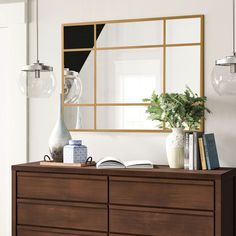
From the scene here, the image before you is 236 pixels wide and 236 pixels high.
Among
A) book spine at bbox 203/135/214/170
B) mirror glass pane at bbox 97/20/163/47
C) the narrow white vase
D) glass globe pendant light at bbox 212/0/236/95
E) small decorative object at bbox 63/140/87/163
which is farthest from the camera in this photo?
mirror glass pane at bbox 97/20/163/47

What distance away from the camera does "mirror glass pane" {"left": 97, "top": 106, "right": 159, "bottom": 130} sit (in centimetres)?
373

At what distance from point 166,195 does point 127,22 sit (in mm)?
1221

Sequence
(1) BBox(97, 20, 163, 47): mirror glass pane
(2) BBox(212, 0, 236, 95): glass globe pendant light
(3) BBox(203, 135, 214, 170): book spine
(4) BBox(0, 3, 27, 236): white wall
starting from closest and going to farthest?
(2) BBox(212, 0, 236, 95): glass globe pendant light
(3) BBox(203, 135, 214, 170): book spine
(1) BBox(97, 20, 163, 47): mirror glass pane
(4) BBox(0, 3, 27, 236): white wall

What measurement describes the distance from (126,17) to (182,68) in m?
0.53

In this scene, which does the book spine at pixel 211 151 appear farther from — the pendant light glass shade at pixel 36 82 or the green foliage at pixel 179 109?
the pendant light glass shade at pixel 36 82

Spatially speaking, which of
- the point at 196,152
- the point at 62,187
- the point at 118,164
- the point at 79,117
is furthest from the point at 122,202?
the point at 79,117

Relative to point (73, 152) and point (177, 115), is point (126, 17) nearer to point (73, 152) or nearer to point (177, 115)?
point (177, 115)

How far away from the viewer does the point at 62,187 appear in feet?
11.5

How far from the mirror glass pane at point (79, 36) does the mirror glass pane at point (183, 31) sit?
55 cm

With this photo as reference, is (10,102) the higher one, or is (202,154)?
(10,102)

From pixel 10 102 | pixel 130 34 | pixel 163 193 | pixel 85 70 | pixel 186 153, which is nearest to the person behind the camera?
pixel 163 193

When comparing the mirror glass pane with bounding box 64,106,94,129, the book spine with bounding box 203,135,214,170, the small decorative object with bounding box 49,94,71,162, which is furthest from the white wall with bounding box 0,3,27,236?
the book spine with bounding box 203,135,214,170

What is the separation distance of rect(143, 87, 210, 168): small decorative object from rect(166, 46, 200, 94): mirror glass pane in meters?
0.13

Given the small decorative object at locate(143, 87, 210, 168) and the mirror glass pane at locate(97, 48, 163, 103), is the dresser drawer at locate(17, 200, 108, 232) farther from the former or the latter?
the mirror glass pane at locate(97, 48, 163, 103)
